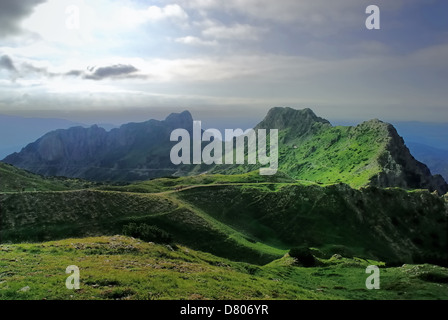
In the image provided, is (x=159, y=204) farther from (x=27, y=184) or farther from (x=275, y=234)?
(x=27, y=184)

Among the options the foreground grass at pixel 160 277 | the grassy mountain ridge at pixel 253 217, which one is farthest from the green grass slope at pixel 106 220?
the foreground grass at pixel 160 277

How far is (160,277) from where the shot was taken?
100 feet

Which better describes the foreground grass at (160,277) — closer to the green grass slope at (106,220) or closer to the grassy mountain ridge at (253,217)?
the green grass slope at (106,220)

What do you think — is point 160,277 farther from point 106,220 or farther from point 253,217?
point 253,217

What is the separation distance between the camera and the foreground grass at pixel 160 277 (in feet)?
85.6

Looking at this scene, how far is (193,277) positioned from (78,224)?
5818 centimetres

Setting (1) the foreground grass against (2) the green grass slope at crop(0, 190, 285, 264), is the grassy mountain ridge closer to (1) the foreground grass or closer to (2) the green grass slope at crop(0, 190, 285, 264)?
(2) the green grass slope at crop(0, 190, 285, 264)

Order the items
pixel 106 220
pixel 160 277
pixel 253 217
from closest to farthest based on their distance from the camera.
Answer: pixel 160 277
pixel 106 220
pixel 253 217

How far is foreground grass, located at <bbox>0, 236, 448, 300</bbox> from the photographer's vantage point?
85.6 feet

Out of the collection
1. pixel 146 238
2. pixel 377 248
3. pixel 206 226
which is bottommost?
pixel 377 248

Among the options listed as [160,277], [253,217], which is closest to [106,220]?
[253,217]

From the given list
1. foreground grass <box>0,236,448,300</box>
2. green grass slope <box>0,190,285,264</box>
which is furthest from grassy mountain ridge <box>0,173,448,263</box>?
foreground grass <box>0,236,448,300</box>

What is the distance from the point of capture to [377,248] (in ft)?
348
